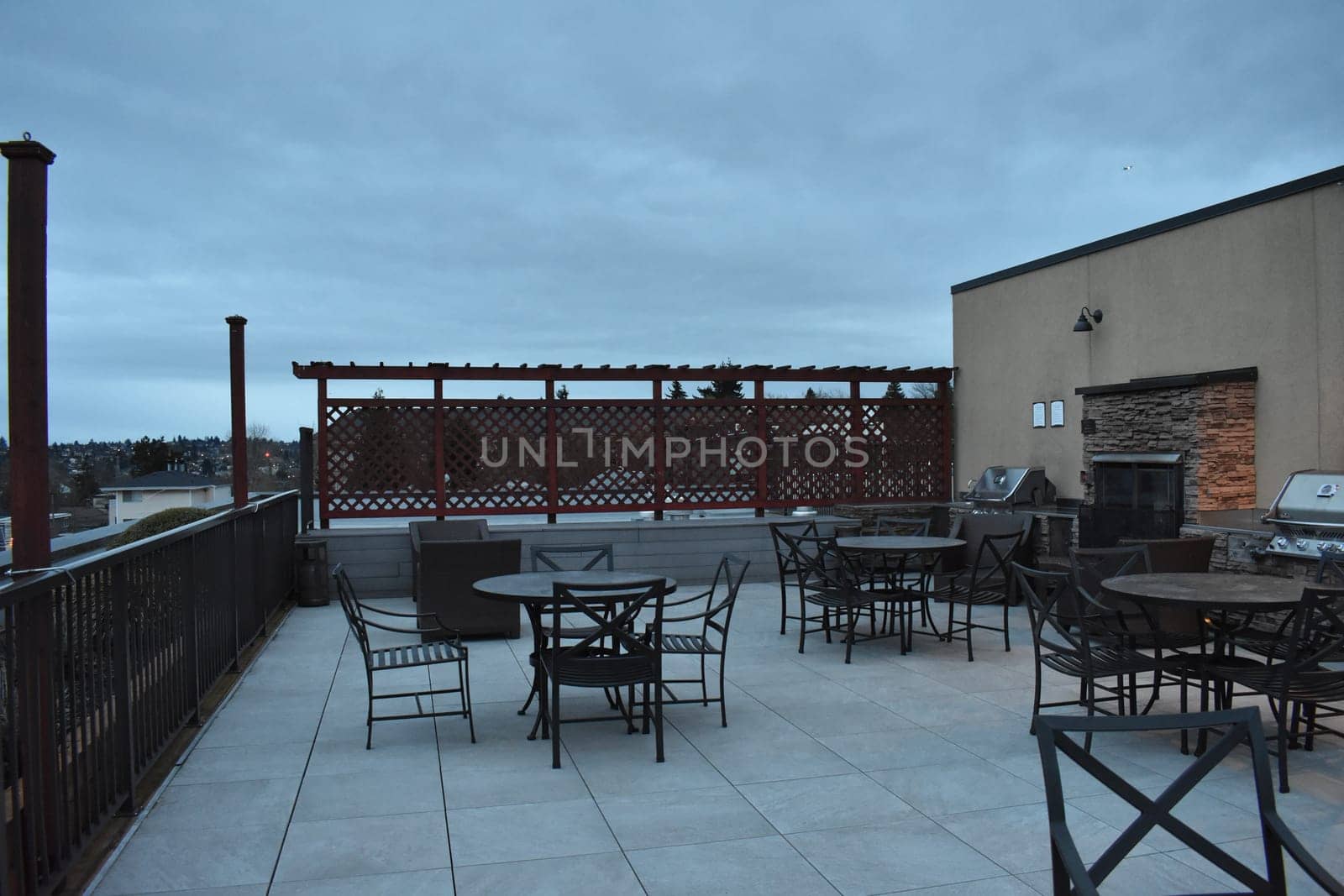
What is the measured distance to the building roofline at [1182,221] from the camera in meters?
6.79

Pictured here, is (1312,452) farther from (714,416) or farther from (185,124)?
(185,124)

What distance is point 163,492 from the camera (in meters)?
18.3

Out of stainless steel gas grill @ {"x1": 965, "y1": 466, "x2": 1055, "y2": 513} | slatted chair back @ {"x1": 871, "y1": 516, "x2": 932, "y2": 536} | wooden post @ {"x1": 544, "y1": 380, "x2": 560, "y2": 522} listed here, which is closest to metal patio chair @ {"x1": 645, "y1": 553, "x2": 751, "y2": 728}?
slatted chair back @ {"x1": 871, "y1": 516, "x2": 932, "y2": 536}

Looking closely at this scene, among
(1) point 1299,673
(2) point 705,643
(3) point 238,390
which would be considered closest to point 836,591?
(2) point 705,643

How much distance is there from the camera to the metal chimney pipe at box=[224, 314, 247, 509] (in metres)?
6.73

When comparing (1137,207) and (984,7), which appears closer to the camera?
(984,7)

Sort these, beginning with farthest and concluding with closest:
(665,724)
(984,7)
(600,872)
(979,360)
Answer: (979,360), (984,7), (665,724), (600,872)

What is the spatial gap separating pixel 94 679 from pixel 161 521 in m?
5.77

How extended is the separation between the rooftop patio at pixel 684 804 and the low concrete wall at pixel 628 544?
3695 mm

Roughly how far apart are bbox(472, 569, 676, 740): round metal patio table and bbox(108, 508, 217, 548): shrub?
13.8 feet

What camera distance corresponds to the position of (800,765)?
3748 millimetres

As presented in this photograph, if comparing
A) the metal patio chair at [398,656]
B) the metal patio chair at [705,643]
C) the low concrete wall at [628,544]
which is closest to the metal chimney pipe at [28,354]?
the metal patio chair at [398,656]

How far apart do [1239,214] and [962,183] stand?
5.01 meters

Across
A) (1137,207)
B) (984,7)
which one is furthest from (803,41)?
(1137,207)
